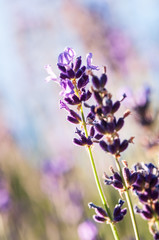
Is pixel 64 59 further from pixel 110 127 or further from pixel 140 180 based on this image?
pixel 140 180

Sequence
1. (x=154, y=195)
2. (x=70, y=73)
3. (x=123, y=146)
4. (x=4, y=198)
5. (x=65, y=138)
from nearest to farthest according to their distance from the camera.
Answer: (x=154, y=195)
(x=123, y=146)
(x=70, y=73)
(x=4, y=198)
(x=65, y=138)

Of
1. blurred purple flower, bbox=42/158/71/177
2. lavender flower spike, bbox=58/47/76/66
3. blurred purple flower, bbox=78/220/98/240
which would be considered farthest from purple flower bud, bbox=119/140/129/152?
blurred purple flower, bbox=42/158/71/177

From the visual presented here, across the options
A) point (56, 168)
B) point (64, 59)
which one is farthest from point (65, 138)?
point (64, 59)

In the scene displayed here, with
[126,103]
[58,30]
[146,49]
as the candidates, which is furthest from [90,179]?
[146,49]

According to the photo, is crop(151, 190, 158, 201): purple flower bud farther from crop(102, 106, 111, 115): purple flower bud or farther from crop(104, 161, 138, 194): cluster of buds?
crop(102, 106, 111, 115): purple flower bud

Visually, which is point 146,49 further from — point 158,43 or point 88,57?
point 88,57

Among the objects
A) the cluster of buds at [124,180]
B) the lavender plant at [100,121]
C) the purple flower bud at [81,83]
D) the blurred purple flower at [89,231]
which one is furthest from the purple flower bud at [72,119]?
the blurred purple flower at [89,231]

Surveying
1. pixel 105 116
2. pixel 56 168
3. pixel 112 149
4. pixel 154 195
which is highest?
pixel 56 168
